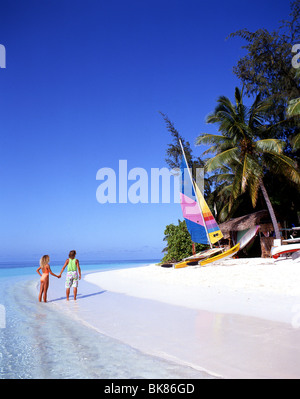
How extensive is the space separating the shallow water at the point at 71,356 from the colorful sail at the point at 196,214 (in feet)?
37.4

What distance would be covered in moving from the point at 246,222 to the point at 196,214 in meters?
3.17

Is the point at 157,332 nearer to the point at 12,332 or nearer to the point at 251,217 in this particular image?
the point at 12,332

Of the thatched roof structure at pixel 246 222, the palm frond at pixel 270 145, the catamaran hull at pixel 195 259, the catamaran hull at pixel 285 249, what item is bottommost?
the catamaran hull at pixel 195 259

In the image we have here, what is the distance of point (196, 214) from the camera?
16.5 metres

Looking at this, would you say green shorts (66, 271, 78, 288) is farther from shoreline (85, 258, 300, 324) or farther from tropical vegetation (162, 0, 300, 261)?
tropical vegetation (162, 0, 300, 261)

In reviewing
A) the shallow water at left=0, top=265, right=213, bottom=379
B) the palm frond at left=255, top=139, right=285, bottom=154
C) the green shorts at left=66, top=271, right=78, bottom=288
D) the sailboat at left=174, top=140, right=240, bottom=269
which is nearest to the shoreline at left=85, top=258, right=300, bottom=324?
the green shorts at left=66, top=271, right=78, bottom=288

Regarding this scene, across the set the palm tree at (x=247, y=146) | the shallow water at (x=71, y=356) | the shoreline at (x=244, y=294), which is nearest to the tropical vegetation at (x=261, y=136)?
the palm tree at (x=247, y=146)

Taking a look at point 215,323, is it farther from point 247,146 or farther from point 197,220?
point 247,146

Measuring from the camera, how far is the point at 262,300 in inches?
255

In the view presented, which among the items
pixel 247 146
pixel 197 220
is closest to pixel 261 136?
pixel 247 146

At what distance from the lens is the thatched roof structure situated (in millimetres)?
17203

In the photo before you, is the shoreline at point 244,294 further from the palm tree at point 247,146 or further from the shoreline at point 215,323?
the palm tree at point 247,146

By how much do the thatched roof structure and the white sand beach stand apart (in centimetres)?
809

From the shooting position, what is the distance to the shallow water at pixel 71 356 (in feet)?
10.2
